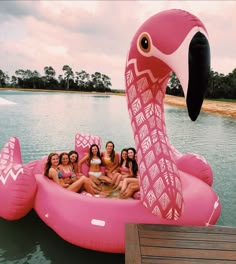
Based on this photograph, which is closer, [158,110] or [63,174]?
[158,110]

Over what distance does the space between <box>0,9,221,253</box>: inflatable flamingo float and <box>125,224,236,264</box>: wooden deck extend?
0.45 m

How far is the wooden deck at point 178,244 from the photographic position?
6.05ft

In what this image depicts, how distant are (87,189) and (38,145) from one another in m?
4.63

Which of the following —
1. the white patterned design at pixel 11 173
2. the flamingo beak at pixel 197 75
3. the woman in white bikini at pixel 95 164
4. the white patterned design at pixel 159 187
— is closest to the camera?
the flamingo beak at pixel 197 75

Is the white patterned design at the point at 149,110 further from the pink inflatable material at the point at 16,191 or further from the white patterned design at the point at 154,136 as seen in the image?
the pink inflatable material at the point at 16,191

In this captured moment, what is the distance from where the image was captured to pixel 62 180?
11.0 feet

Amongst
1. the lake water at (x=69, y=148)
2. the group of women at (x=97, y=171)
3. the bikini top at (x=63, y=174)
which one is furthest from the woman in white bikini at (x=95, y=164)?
the lake water at (x=69, y=148)

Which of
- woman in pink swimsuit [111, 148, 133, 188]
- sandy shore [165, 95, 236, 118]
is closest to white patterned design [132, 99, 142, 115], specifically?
woman in pink swimsuit [111, 148, 133, 188]

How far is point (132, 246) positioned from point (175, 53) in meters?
1.27

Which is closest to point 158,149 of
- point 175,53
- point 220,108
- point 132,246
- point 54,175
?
point 175,53

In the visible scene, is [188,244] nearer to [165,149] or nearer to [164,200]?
[164,200]

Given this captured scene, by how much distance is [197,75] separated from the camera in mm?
2076

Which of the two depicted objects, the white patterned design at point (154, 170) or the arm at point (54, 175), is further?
the arm at point (54, 175)

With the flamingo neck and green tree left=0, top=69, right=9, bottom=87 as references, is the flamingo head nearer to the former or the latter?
the flamingo neck
